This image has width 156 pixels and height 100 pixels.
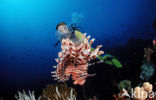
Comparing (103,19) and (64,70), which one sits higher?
(103,19)

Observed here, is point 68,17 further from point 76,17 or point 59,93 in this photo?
point 59,93

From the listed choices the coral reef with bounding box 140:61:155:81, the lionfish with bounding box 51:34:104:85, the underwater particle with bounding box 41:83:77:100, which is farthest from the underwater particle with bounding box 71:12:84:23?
the lionfish with bounding box 51:34:104:85

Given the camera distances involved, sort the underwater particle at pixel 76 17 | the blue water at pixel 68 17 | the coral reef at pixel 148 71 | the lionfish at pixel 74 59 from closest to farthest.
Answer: the lionfish at pixel 74 59 < the coral reef at pixel 148 71 < the blue water at pixel 68 17 < the underwater particle at pixel 76 17

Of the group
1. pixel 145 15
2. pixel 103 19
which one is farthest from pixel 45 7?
pixel 145 15

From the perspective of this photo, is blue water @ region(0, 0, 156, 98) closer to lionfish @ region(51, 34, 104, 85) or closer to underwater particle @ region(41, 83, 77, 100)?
underwater particle @ region(41, 83, 77, 100)

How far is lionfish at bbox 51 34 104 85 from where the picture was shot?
2.57 meters

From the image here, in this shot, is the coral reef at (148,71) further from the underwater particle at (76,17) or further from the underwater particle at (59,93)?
the underwater particle at (76,17)

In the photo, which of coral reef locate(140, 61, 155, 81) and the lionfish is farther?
coral reef locate(140, 61, 155, 81)

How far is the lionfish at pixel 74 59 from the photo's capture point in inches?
101

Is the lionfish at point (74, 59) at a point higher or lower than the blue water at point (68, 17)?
lower

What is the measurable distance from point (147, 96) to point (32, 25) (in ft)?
301

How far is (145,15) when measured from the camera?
6412cm

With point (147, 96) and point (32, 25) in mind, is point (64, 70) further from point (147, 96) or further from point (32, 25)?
point (32, 25)

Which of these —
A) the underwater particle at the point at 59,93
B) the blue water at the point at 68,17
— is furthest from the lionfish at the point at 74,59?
the blue water at the point at 68,17
